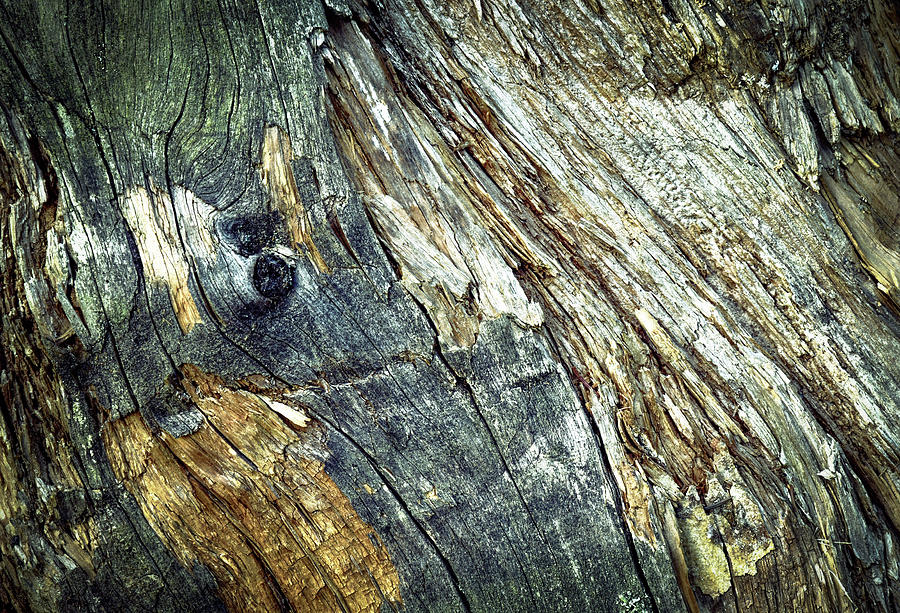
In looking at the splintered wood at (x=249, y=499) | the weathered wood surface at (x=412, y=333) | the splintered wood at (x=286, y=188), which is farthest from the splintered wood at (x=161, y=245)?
the splintered wood at (x=286, y=188)

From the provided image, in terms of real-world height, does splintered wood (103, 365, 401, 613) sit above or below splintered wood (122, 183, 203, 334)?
below

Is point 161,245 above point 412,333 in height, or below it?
above

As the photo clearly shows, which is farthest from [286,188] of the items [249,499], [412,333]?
[249,499]

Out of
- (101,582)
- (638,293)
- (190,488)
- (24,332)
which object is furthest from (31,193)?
(638,293)

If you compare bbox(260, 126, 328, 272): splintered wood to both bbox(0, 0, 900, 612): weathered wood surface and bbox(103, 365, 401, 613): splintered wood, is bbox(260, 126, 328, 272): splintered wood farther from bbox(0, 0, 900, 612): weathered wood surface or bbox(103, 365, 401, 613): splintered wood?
bbox(103, 365, 401, 613): splintered wood

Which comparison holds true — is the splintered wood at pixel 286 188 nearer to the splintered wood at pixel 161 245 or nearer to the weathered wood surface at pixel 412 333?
the weathered wood surface at pixel 412 333

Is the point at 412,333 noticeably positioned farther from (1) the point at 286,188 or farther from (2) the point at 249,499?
(2) the point at 249,499

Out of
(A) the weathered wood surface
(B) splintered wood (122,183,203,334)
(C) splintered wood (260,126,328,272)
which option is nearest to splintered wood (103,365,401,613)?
(A) the weathered wood surface
